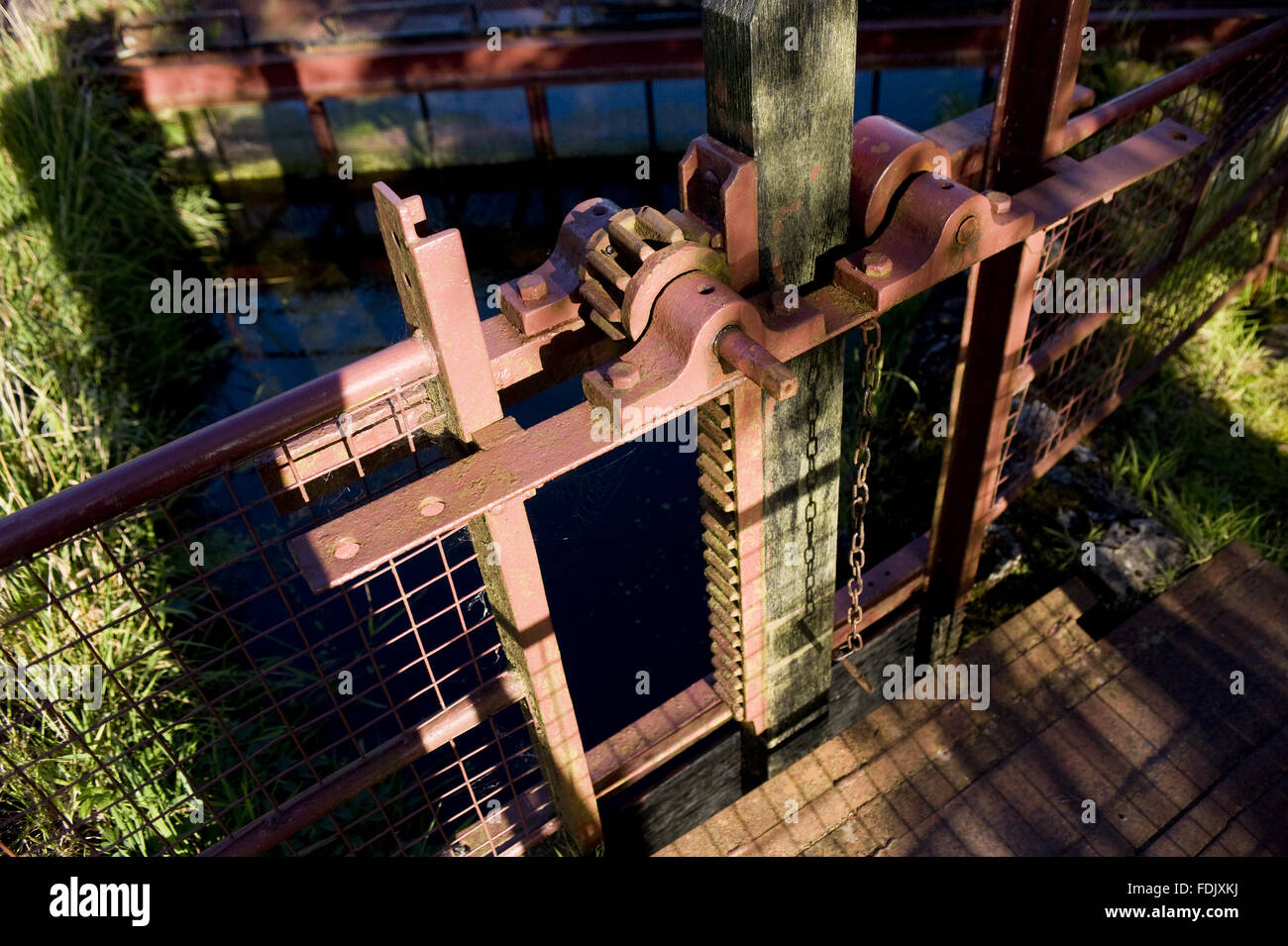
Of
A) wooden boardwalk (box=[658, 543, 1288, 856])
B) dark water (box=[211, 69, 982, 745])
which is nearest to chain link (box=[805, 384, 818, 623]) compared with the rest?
wooden boardwalk (box=[658, 543, 1288, 856])

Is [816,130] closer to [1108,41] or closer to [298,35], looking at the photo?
[1108,41]

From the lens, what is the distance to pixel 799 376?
2.69 m

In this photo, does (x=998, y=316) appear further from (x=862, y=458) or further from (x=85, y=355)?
(x=85, y=355)

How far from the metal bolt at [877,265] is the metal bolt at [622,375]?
642 mm

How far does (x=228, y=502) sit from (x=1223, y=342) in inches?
231

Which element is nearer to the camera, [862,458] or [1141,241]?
[862,458]

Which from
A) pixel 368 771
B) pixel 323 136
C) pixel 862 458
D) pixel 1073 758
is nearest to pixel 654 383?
pixel 862 458

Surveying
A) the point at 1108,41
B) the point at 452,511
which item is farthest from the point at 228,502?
the point at 1108,41

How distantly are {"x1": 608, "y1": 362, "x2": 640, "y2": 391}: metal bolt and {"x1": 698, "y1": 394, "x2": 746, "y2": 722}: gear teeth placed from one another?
58cm

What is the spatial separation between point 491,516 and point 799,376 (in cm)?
91

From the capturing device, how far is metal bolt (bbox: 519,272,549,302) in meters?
2.19

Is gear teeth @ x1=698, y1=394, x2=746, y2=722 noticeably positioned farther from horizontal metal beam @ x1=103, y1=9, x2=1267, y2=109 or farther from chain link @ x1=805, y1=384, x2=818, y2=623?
horizontal metal beam @ x1=103, y1=9, x2=1267, y2=109

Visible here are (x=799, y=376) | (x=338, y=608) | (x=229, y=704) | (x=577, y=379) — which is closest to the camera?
(x=799, y=376)

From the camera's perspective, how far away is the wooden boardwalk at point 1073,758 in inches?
137
